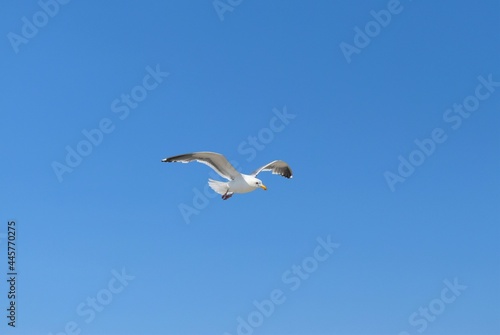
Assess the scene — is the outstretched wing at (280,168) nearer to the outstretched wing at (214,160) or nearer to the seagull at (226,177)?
the seagull at (226,177)

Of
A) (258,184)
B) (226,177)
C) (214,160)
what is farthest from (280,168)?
(214,160)

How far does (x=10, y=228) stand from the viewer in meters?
13.8

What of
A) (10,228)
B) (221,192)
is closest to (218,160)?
(221,192)

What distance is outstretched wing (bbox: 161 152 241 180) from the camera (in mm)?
14367

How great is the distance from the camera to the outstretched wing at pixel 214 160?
14.4 m

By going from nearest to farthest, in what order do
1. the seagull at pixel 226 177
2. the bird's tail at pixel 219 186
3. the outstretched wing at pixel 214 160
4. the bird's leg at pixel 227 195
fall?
the outstretched wing at pixel 214 160
the seagull at pixel 226 177
the bird's leg at pixel 227 195
the bird's tail at pixel 219 186

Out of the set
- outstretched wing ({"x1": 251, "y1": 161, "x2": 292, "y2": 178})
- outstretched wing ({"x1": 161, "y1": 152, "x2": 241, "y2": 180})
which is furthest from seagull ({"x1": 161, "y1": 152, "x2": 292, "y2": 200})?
outstretched wing ({"x1": 251, "y1": 161, "x2": 292, "y2": 178})

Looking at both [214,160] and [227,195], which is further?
[227,195]

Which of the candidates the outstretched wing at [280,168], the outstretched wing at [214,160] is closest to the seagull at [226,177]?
the outstretched wing at [214,160]

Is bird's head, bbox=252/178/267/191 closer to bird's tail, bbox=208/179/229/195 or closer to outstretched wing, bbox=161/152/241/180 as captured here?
outstretched wing, bbox=161/152/241/180

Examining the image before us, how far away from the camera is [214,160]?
14.6 m

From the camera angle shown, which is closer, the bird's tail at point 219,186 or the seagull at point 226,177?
the seagull at point 226,177

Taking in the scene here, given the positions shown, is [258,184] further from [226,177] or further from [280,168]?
[280,168]

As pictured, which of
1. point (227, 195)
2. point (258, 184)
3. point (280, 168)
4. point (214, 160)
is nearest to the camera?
point (214, 160)
